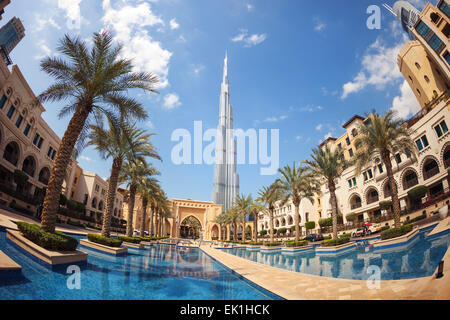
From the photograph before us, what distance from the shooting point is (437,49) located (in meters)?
24.5

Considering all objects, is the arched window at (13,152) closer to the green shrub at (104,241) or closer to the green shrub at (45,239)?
the green shrub at (104,241)

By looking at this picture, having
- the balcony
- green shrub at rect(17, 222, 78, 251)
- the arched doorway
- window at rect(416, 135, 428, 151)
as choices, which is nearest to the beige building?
green shrub at rect(17, 222, 78, 251)

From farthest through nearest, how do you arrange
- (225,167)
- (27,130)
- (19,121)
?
(225,167) → (27,130) → (19,121)

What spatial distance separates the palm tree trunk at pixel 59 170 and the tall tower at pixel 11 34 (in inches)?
3303

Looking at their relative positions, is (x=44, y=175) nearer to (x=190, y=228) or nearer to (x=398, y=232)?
(x=398, y=232)

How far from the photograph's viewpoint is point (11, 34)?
67.7 m

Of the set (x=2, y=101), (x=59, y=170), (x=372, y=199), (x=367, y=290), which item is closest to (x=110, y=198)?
Answer: (x=59, y=170)

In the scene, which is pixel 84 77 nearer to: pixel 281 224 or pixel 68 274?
pixel 68 274

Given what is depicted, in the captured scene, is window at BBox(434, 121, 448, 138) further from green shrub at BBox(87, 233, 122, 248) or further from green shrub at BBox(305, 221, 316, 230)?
green shrub at BBox(87, 233, 122, 248)

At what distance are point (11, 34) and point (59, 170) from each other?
94.3m

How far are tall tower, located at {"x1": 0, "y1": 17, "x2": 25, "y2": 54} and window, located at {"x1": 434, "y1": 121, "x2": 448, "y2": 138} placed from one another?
10076cm

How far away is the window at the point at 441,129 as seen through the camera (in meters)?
22.2

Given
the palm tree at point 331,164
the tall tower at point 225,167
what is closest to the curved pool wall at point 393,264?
the palm tree at point 331,164

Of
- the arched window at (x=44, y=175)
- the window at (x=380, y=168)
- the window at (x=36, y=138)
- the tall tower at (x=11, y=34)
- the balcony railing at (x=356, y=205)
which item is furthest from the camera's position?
the tall tower at (x=11, y=34)
